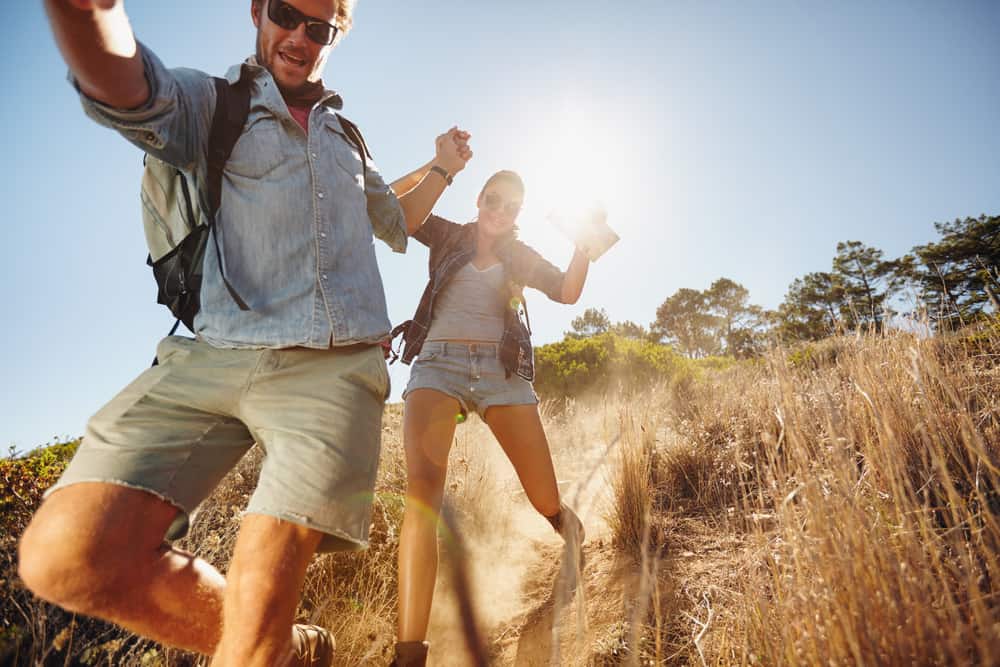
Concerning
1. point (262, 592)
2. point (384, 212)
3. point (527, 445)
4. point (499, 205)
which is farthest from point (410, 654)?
point (499, 205)

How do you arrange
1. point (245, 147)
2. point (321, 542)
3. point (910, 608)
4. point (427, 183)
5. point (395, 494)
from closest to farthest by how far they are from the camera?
point (910, 608), point (321, 542), point (245, 147), point (427, 183), point (395, 494)

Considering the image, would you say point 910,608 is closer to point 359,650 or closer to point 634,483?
point 634,483

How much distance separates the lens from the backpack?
141 cm

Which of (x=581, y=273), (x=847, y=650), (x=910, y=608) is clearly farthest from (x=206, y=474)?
(x=581, y=273)

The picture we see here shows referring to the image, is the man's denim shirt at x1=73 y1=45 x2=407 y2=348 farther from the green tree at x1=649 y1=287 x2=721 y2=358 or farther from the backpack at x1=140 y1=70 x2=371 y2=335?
the green tree at x1=649 y1=287 x2=721 y2=358

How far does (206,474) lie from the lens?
4.25 feet

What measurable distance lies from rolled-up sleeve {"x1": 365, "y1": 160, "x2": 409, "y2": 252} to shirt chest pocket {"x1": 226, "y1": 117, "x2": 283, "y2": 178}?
38 centimetres

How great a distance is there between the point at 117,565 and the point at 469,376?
5.49 ft

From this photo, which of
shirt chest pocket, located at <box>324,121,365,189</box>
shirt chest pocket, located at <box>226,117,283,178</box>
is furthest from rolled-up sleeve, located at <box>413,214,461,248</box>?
shirt chest pocket, located at <box>226,117,283,178</box>

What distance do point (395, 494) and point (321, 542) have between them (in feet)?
8.11

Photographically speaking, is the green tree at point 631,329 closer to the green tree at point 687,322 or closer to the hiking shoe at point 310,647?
the green tree at point 687,322

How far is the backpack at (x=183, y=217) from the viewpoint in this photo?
1411 mm

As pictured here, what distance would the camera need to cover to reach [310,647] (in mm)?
1459

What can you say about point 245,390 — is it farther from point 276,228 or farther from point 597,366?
point 597,366
